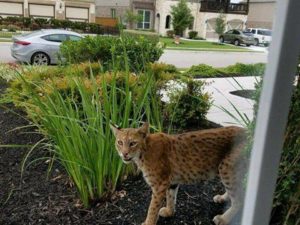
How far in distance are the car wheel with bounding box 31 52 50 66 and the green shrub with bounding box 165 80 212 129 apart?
292cm

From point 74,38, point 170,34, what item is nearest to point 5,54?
point 74,38

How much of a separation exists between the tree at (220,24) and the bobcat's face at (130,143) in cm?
56

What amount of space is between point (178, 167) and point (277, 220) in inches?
25.0

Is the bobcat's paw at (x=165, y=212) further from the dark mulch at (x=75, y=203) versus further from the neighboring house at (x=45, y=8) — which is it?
the neighboring house at (x=45, y=8)

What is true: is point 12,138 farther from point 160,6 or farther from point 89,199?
point 160,6

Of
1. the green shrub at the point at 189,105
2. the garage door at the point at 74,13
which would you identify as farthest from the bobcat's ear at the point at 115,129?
the garage door at the point at 74,13

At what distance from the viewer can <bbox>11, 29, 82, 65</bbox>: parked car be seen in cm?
502

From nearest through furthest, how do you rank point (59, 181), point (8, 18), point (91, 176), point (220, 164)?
1. point (220, 164)
2. point (91, 176)
3. point (59, 181)
4. point (8, 18)

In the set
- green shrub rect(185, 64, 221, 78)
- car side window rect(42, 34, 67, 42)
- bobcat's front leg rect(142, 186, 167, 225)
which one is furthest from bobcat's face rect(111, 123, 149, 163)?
car side window rect(42, 34, 67, 42)

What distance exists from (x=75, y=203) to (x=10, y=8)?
1.82 m

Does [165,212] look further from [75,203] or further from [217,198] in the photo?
[75,203]

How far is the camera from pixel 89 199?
1.98 m

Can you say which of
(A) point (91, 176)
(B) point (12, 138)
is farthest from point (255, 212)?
(B) point (12, 138)

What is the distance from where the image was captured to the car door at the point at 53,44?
17.1 ft
